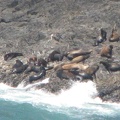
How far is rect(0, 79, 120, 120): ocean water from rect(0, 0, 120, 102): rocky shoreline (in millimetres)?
397

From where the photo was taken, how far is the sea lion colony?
61.1 ft

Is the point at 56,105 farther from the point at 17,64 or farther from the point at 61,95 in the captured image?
the point at 17,64

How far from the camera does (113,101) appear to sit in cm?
1742

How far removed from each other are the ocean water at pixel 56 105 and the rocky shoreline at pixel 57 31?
40cm

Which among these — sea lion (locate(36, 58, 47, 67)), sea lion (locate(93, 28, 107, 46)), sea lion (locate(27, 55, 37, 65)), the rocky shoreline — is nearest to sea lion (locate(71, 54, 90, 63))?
the rocky shoreline

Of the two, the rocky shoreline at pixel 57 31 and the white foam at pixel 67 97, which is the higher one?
the rocky shoreline at pixel 57 31

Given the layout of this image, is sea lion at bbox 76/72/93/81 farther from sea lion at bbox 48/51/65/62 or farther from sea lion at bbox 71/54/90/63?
sea lion at bbox 48/51/65/62

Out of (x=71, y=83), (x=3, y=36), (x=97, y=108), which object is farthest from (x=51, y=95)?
(x=3, y=36)

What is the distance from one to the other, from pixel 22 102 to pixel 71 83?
8.65ft

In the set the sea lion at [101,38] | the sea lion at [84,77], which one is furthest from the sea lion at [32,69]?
the sea lion at [101,38]

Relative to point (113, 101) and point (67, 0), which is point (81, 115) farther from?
point (67, 0)

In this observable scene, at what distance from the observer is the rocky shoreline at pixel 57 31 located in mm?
18609

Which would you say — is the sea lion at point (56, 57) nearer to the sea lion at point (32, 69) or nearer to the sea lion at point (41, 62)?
the sea lion at point (41, 62)

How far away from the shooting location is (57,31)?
24219mm
